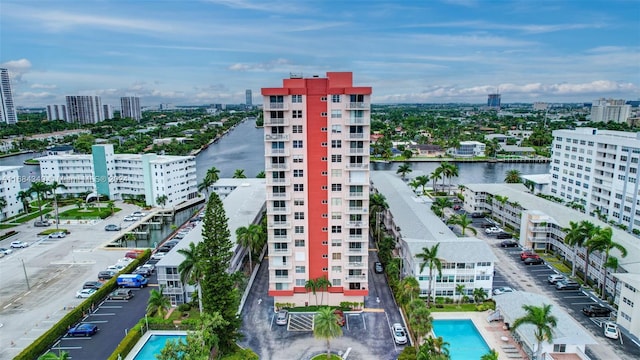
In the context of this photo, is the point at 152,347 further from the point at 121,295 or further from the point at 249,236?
the point at 249,236

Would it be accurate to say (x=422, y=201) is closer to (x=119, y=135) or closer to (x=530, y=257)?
(x=530, y=257)

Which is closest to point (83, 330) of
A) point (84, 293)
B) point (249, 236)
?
point (84, 293)

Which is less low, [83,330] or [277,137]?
[277,137]

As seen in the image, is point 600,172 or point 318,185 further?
point 600,172

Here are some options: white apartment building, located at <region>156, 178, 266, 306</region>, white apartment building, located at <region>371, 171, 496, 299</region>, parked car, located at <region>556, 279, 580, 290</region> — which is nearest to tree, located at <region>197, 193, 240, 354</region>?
white apartment building, located at <region>156, 178, 266, 306</region>

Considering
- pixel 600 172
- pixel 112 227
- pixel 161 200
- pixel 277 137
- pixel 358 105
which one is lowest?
pixel 112 227

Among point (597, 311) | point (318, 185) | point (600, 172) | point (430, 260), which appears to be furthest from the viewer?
point (600, 172)
